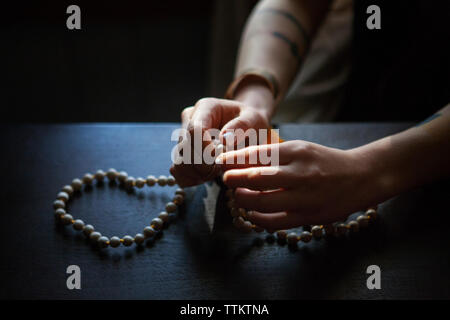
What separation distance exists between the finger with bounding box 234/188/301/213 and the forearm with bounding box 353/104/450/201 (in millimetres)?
106

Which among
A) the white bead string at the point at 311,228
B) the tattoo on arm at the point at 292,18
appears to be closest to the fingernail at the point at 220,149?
the white bead string at the point at 311,228

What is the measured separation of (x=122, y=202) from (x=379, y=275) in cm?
33

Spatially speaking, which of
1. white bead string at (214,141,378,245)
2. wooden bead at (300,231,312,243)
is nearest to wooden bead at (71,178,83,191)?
white bead string at (214,141,378,245)

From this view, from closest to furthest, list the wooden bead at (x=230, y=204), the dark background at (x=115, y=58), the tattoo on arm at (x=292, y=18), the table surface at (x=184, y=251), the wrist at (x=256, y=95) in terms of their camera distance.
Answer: the table surface at (x=184, y=251) < the wooden bead at (x=230, y=204) < the wrist at (x=256, y=95) < the tattoo on arm at (x=292, y=18) < the dark background at (x=115, y=58)

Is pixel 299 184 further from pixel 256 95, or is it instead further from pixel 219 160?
pixel 256 95

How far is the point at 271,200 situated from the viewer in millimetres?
480

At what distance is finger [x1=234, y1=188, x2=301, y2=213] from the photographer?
0.48m

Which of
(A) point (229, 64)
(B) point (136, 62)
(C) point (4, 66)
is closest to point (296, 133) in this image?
(A) point (229, 64)

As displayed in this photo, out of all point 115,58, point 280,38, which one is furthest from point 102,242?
point 115,58

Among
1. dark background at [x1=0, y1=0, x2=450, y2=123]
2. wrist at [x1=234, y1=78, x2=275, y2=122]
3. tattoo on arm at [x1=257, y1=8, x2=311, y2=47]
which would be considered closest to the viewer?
wrist at [x1=234, y1=78, x2=275, y2=122]

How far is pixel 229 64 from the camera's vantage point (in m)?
1.44

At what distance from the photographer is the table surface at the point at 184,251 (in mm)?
471

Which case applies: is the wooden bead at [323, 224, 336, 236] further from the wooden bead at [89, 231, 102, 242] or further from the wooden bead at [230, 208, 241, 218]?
the wooden bead at [89, 231, 102, 242]

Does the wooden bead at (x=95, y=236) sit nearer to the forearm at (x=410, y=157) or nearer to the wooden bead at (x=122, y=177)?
the wooden bead at (x=122, y=177)
